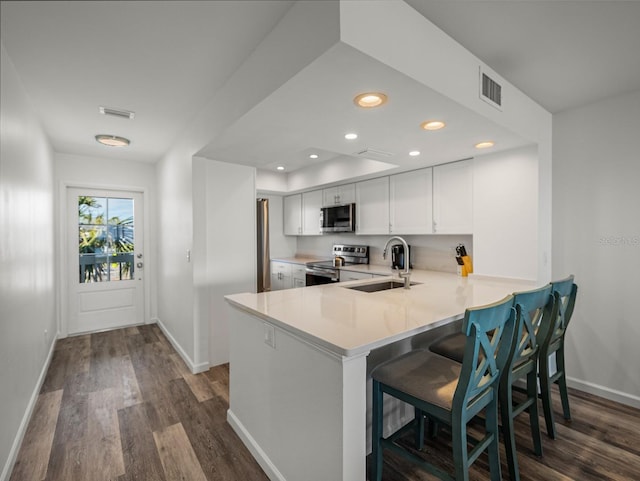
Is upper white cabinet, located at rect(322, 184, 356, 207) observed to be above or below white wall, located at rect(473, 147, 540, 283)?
above

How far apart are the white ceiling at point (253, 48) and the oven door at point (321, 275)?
6.07 ft

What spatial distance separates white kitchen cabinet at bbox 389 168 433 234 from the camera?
11.3 ft

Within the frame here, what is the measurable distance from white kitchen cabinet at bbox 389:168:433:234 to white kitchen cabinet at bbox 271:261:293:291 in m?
1.90

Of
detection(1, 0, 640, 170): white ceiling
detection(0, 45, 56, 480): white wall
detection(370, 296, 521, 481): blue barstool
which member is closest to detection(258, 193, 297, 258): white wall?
detection(1, 0, 640, 170): white ceiling

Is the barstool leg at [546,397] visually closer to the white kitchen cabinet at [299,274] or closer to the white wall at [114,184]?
the white kitchen cabinet at [299,274]

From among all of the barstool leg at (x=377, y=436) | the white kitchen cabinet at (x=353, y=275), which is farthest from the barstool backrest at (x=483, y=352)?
the white kitchen cabinet at (x=353, y=275)

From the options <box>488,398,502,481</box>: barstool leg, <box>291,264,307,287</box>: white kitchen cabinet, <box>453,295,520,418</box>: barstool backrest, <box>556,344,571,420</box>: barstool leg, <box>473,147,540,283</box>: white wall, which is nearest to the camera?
<box>453,295,520,418</box>: barstool backrest

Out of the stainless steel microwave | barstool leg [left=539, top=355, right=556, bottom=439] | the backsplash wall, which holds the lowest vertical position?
barstool leg [left=539, top=355, right=556, bottom=439]

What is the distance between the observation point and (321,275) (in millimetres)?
4297

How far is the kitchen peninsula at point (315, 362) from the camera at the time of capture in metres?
1.29

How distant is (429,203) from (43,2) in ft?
10.7

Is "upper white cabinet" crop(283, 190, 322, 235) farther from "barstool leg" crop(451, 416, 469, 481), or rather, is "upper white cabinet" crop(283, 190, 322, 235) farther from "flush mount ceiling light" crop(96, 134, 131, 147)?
"barstool leg" crop(451, 416, 469, 481)

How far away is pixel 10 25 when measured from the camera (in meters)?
1.59

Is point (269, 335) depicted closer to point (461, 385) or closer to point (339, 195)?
point (461, 385)
